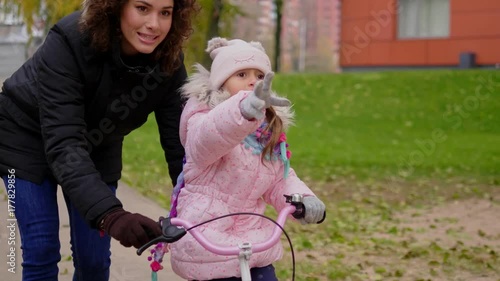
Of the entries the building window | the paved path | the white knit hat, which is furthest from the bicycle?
the building window

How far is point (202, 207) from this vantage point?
3.49m

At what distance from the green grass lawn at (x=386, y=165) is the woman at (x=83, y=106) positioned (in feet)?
8.66

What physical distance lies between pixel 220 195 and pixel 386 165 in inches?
433

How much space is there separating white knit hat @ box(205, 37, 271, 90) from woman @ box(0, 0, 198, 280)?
244mm

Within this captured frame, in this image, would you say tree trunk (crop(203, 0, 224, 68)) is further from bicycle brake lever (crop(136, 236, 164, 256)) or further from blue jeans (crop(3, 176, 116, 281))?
bicycle brake lever (crop(136, 236, 164, 256))

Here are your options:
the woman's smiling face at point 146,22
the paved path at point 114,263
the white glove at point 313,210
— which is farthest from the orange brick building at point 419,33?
the white glove at point 313,210

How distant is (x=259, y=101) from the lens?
2949 mm

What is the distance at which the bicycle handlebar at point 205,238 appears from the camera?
2.91 metres

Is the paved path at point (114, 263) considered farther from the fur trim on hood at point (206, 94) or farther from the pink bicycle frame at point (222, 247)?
the pink bicycle frame at point (222, 247)

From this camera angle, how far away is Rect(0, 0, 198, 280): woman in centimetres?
350

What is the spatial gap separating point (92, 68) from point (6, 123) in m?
0.54

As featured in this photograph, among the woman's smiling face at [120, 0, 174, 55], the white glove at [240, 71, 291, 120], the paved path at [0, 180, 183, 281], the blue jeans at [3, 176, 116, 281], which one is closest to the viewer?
the white glove at [240, 71, 291, 120]

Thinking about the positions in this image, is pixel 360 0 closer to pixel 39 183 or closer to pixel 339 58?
pixel 339 58

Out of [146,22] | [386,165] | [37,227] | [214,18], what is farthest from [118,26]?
[214,18]
